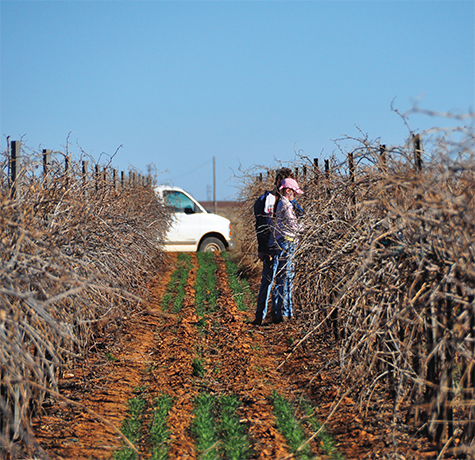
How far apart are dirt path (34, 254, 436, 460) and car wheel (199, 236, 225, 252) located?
767 centimetres

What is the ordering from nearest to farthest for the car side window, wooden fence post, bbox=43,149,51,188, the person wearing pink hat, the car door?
wooden fence post, bbox=43,149,51,188 → the person wearing pink hat → the car side window → the car door

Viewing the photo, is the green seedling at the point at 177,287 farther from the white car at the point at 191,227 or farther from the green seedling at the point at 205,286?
the white car at the point at 191,227

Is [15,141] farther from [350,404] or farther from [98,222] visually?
[350,404]

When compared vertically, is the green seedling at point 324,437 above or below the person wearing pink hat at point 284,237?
below

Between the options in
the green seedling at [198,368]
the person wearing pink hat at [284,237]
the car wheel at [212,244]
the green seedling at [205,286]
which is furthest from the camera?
the car wheel at [212,244]

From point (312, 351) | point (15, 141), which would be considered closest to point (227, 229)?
point (312, 351)

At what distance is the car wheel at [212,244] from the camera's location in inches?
628

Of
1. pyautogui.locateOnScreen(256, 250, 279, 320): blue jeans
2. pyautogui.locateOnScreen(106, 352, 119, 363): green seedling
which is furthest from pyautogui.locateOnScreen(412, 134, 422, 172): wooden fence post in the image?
pyautogui.locateOnScreen(106, 352, 119, 363): green seedling

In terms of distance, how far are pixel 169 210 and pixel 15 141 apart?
32.4 feet

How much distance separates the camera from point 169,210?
587 inches

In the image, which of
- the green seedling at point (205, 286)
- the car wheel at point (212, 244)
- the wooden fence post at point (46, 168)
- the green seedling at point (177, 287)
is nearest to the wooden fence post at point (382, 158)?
the wooden fence post at point (46, 168)

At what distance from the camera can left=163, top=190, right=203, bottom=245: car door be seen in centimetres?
1537

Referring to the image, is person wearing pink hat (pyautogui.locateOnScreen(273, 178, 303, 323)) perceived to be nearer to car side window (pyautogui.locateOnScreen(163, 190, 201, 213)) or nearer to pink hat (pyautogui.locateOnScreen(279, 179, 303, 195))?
pink hat (pyautogui.locateOnScreen(279, 179, 303, 195))

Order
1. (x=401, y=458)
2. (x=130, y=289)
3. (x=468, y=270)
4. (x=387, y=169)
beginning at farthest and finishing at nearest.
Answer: (x=130, y=289) < (x=387, y=169) < (x=401, y=458) < (x=468, y=270)
